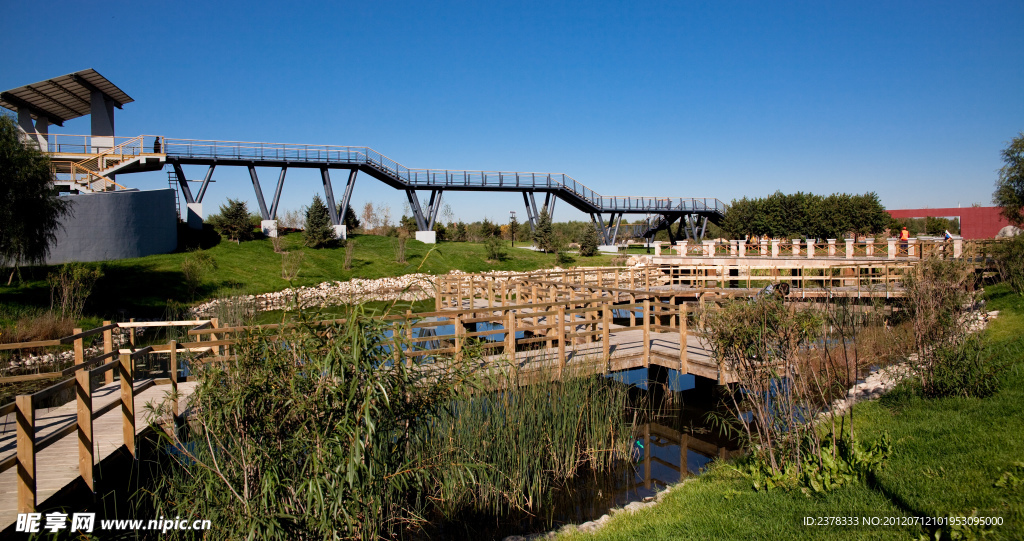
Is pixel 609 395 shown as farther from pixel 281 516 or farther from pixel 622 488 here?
pixel 281 516

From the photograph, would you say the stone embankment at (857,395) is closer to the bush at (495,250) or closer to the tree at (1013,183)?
the tree at (1013,183)

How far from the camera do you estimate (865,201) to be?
47031 millimetres

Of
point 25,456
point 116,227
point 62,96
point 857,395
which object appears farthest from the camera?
point 62,96

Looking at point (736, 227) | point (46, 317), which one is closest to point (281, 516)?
point (46, 317)

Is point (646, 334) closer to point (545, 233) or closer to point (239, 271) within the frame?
point (239, 271)

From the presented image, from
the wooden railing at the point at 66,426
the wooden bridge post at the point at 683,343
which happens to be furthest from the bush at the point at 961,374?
the wooden railing at the point at 66,426

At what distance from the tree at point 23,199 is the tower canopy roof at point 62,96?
11711 millimetres

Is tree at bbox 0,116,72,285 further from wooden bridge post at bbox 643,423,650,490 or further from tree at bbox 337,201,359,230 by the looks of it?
tree at bbox 337,201,359,230

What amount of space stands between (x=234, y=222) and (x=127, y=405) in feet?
95.1

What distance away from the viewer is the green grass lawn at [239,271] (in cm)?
1903

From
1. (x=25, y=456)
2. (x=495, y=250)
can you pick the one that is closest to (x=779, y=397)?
(x=25, y=456)

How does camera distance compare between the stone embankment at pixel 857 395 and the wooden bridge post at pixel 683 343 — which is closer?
the stone embankment at pixel 857 395

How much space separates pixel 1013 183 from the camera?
2238 centimetres

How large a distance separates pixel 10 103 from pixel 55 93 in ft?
6.12
